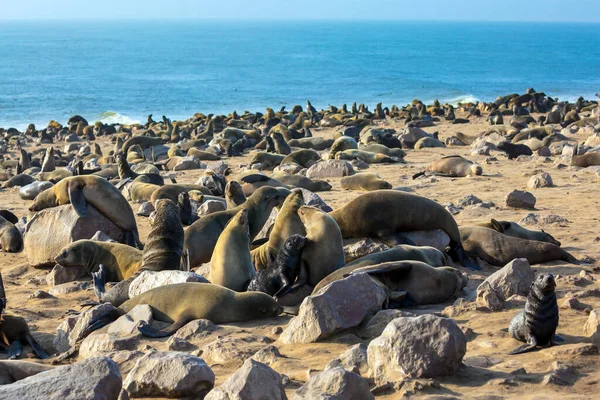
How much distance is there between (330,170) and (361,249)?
599 cm

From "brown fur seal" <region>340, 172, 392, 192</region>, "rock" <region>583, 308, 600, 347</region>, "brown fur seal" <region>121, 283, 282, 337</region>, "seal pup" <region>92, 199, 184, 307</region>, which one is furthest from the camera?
"brown fur seal" <region>340, 172, 392, 192</region>

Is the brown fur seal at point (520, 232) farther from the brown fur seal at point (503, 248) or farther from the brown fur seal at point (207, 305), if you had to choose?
the brown fur seal at point (207, 305)

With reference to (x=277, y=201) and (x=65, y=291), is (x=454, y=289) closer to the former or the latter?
(x=277, y=201)

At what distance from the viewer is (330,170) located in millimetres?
12406

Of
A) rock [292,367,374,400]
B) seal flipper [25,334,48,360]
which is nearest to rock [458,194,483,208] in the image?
seal flipper [25,334,48,360]

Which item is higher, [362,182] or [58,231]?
[58,231]

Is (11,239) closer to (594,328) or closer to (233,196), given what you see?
(233,196)

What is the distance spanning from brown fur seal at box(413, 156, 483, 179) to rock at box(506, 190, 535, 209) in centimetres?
285

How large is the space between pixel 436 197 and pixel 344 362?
6395 mm

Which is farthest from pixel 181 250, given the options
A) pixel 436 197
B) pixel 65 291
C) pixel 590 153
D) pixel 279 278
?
pixel 590 153

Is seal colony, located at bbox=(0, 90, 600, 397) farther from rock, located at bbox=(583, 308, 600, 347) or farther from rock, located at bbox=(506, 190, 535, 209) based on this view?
rock, located at bbox=(583, 308, 600, 347)

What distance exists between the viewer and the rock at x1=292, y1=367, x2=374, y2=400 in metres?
3.04

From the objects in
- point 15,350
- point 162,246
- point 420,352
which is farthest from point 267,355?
point 162,246

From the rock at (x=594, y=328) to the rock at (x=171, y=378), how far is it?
6.21ft
